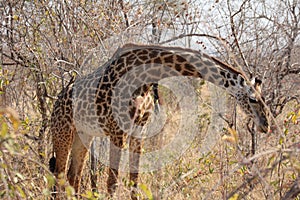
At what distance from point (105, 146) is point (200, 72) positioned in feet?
7.37

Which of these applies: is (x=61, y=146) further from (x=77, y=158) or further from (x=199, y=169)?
(x=199, y=169)

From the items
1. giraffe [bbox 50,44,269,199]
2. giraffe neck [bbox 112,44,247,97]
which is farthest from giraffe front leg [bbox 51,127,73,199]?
giraffe neck [bbox 112,44,247,97]

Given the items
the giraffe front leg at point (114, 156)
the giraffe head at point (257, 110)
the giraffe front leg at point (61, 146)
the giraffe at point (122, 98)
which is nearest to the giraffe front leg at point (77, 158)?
the giraffe at point (122, 98)

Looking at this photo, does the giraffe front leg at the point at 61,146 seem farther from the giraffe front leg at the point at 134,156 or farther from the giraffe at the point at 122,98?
the giraffe front leg at the point at 134,156

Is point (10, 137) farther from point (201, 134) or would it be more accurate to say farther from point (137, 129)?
point (201, 134)

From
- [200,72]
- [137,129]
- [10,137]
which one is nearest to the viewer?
[10,137]

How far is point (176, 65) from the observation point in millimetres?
3705

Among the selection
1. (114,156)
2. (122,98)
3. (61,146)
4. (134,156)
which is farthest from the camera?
(61,146)

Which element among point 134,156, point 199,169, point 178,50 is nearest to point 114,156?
point 134,156

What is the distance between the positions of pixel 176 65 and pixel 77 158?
166 cm

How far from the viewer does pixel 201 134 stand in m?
6.38

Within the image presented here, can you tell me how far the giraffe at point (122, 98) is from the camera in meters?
3.45

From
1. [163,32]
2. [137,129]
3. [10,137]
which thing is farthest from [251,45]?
[10,137]

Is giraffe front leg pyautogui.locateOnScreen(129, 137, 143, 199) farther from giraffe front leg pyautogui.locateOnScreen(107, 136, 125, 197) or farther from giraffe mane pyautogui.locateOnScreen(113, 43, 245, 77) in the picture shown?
giraffe mane pyautogui.locateOnScreen(113, 43, 245, 77)
